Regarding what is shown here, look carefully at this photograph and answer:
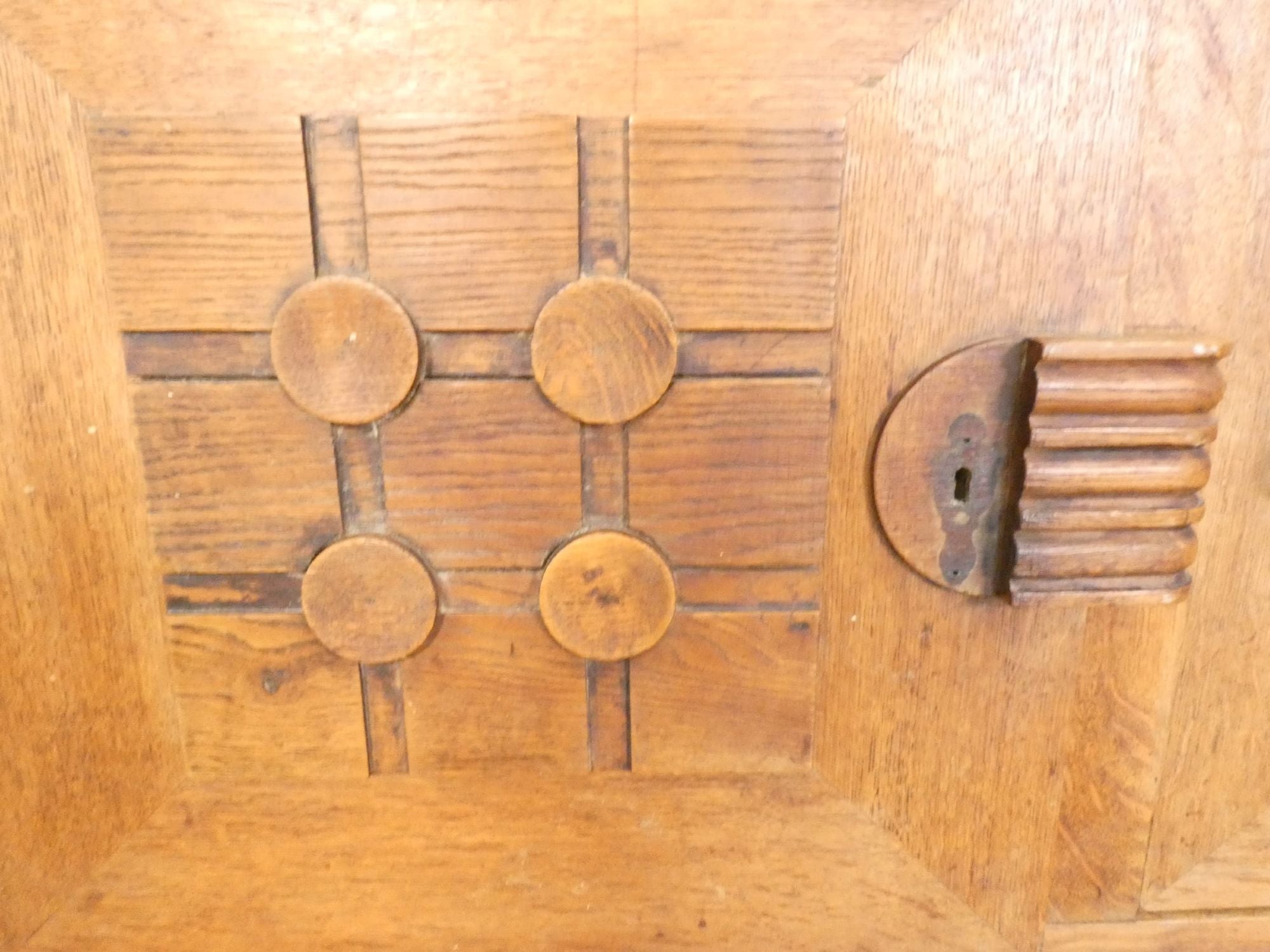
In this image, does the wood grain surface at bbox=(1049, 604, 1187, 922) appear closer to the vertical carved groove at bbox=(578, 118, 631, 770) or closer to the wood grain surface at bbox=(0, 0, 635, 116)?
the vertical carved groove at bbox=(578, 118, 631, 770)

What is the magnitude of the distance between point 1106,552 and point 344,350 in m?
0.52

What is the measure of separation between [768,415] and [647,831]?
326 millimetres

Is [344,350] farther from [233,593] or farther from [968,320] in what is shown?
[968,320]

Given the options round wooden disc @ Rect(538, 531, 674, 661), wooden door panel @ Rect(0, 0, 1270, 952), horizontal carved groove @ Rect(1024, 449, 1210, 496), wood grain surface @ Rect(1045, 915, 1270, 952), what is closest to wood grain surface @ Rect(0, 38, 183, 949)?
wooden door panel @ Rect(0, 0, 1270, 952)

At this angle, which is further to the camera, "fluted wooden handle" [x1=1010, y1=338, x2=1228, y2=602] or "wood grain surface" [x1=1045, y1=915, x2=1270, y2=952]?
"wood grain surface" [x1=1045, y1=915, x2=1270, y2=952]

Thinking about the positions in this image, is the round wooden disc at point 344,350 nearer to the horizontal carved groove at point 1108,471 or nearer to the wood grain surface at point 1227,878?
the horizontal carved groove at point 1108,471

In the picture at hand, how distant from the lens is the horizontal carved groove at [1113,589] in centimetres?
58

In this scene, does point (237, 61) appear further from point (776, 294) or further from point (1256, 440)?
point (1256, 440)

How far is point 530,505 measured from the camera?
589 mm

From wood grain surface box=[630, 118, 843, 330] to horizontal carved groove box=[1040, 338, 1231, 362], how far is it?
0.14m

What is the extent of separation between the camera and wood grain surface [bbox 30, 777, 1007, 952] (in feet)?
2.08

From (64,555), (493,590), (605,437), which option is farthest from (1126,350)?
(64,555)

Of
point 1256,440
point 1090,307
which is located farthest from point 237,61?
point 1256,440

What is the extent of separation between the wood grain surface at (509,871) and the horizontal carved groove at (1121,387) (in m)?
0.33
